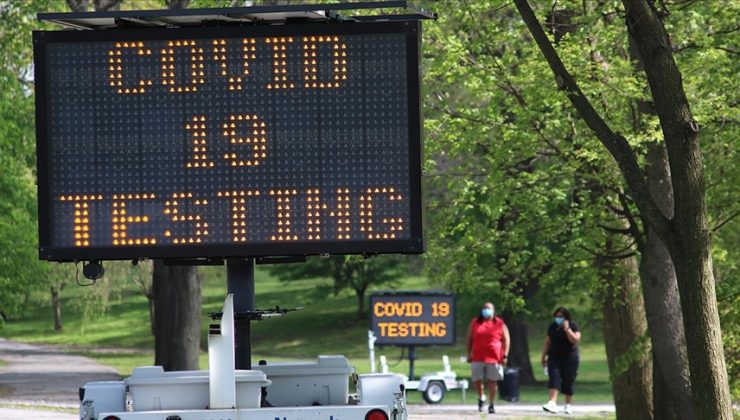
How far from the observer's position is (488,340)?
25.3 meters

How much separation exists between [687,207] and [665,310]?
22.1 ft

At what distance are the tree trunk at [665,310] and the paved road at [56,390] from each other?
496 cm

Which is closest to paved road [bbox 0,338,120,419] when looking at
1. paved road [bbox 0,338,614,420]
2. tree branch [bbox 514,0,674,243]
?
paved road [bbox 0,338,614,420]

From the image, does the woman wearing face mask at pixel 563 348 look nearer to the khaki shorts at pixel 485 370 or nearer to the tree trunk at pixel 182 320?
the khaki shorts at pixel 485 370

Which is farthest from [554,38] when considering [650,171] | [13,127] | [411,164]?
[13,127]

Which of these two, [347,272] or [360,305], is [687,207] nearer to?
[347,272]

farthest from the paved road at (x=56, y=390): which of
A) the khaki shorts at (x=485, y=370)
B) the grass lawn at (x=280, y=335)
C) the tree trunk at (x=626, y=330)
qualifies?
the tree trunk at (x=626, y=330)

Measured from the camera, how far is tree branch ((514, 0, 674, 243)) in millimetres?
13492

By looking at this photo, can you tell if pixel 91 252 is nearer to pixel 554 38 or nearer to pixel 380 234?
pixel 380 234

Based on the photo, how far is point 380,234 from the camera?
10312mm

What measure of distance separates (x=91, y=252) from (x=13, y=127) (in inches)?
929

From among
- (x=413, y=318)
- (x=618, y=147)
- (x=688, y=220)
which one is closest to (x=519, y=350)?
(x=413, y=318)

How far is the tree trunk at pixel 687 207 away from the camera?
13.1m

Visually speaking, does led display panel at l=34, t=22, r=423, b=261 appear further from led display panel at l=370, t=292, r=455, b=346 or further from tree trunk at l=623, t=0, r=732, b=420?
led display panel at l=370, t=292, r=455, b=346
